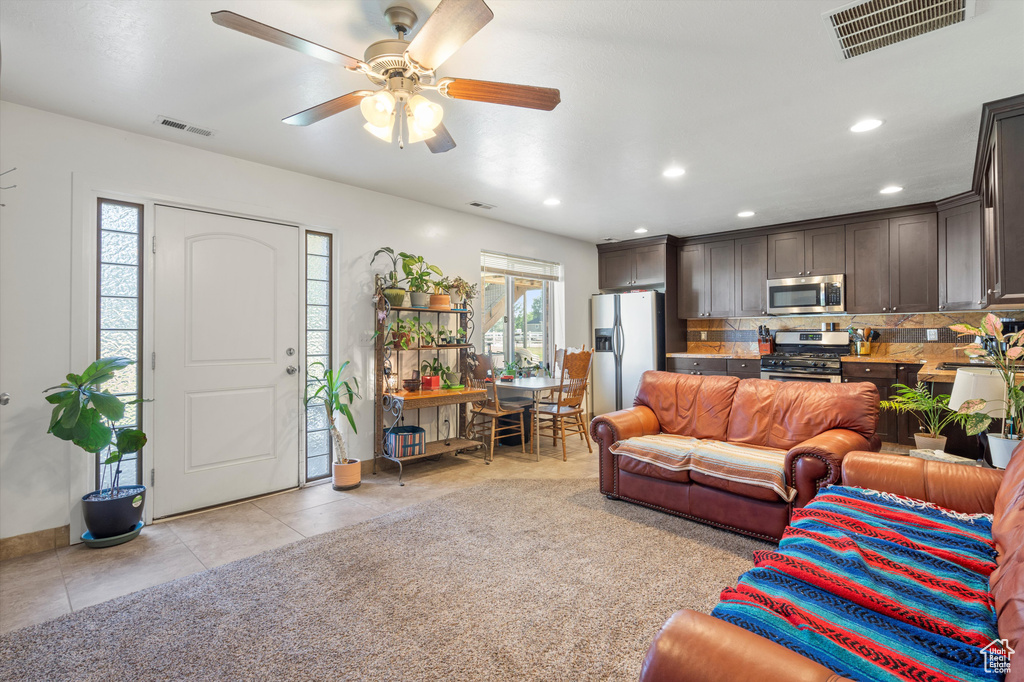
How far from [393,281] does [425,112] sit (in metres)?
2.30

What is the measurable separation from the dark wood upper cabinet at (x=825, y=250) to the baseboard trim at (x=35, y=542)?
683 centimetres

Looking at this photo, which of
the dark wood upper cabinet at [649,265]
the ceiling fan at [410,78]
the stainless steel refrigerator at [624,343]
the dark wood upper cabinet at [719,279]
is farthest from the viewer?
the dark wood upper cabinet at [649,265]

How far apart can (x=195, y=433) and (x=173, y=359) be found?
0.53 meters

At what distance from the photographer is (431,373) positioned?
459 cm

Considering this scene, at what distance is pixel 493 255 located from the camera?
5.51 metres

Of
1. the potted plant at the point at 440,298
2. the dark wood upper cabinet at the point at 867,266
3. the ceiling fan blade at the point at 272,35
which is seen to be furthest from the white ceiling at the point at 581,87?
the dark wood upper cabinet at the point at 867,266

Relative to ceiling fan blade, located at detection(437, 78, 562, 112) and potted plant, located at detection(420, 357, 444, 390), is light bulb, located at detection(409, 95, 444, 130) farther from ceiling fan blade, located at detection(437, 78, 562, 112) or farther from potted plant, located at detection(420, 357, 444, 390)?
potted plant, located at detection(420, 357, 444, 390)

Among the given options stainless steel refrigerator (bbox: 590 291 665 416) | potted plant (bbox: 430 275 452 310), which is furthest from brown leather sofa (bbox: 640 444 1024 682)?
stainless steel refrigerator (bbox: 590 291 665 416)

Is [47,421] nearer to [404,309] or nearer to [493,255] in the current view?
[404,309]

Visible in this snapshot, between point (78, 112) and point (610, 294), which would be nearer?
point (78, 112)

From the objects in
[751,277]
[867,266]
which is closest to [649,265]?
[751,277]

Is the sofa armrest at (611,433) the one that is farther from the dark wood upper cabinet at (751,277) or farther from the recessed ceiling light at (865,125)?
the dark wood upper cabinet at (751,277)

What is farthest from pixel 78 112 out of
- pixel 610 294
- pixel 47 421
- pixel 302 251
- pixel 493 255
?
pixel 610 294

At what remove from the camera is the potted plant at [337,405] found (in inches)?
150
